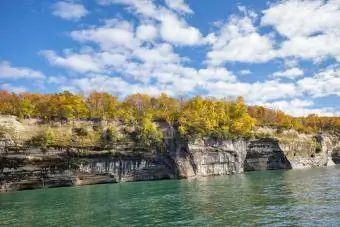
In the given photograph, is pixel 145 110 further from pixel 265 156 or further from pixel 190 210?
pixel 190 210

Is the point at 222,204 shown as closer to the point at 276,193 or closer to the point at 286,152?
the point at 276,193

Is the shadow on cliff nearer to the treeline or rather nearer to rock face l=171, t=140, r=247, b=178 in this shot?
the treeline

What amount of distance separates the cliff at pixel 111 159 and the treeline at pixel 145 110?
3082mm

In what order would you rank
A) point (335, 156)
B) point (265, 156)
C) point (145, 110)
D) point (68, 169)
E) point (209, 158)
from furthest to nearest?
point (335, 156)
point (265, 156)
point (145, 110)
point (209, 158)
point (68, 169)

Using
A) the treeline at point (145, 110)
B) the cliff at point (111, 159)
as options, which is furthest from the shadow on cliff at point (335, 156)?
the cliff at point (111, 159)

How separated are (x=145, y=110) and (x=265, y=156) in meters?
37.9

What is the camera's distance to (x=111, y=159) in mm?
85500

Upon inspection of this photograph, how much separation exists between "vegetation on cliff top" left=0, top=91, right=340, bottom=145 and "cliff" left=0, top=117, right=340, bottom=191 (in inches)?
108

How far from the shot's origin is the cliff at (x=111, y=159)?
249ft

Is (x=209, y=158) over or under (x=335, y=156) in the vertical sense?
under

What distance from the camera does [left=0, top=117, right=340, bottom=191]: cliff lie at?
75.8 metres

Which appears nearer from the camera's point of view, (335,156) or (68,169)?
(68,169)

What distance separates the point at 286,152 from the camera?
122m

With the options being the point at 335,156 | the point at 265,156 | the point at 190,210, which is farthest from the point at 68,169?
the point at 335,156
